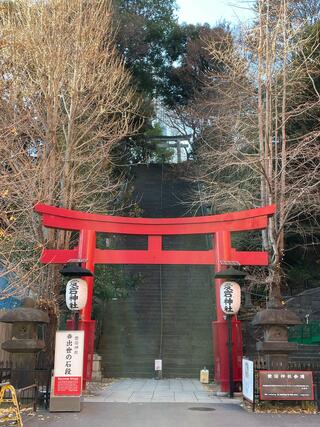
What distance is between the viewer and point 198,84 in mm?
32812

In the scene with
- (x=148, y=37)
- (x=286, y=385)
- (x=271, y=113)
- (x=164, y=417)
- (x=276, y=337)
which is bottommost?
(x=164, y=417)

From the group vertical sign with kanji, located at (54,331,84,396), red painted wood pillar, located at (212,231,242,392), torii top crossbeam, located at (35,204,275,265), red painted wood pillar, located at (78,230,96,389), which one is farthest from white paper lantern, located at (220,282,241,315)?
vertical sign with kanji, located at (54,331,84,396)

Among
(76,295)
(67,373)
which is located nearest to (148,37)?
(76,295)

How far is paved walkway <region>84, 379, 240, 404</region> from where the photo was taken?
11.3 meters

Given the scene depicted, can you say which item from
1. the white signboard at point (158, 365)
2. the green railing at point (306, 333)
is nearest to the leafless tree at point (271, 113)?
the white signboard at point (158, 365)

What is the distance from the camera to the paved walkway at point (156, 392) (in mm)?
11251

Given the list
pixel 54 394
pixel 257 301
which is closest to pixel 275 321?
pixel 54 394

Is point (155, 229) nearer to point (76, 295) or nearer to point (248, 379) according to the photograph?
point (76, 295)

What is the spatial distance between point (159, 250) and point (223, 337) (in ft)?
A: 10.1

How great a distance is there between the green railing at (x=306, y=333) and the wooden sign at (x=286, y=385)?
916 cm

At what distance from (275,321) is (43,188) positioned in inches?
278

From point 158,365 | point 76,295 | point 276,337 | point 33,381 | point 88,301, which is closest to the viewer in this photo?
point 33,381

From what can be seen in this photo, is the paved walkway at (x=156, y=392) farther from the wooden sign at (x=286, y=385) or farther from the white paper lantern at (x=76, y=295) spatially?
the white paper lantern at (x=76, y=295)

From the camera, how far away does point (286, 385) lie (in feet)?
32.0
